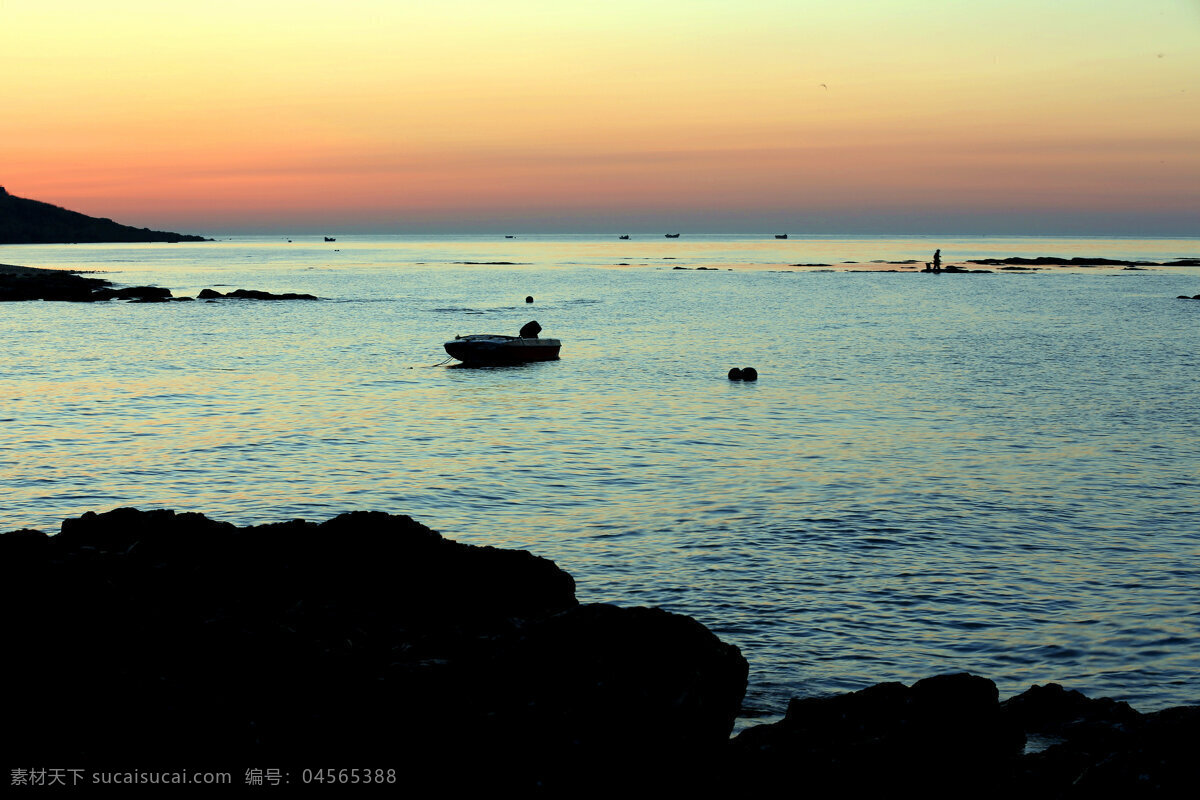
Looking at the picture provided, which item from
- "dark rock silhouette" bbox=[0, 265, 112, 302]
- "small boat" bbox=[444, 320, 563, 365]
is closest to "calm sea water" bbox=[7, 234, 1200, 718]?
"small boat" bbox=[444, 320, 563, 365]

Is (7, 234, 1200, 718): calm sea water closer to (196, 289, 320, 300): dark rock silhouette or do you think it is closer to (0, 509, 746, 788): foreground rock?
(0, 509, 746, 788): foreground rock

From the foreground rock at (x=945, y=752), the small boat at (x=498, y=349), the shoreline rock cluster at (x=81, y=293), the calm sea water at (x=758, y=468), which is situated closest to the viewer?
the foreground rock at (x=945, y=752)

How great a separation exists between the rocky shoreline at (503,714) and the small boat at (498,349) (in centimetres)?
4289

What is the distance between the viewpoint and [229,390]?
1752 inches

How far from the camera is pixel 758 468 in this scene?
27891 mm

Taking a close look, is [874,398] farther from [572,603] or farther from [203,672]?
[203,672]

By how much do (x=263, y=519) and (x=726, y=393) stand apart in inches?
1009

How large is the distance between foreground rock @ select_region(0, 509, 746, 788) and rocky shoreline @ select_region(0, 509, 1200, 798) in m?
0.02

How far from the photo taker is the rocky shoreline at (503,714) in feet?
28.7

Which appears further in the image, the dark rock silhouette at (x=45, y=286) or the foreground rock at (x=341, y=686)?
the dark rock silhouette at (x=45, y=286)

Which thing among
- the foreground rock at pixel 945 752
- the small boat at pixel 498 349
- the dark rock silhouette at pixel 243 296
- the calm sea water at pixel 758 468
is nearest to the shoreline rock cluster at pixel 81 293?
the dark rock silhouette at pixel 243 296

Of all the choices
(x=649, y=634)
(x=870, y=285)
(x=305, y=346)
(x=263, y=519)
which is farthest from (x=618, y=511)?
(x=870, y=285)

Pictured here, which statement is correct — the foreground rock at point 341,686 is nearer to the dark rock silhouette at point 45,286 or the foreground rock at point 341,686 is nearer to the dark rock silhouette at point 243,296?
the dark rock silhouette at point 243,296

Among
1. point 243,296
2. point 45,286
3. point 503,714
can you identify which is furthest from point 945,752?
point 45,286
